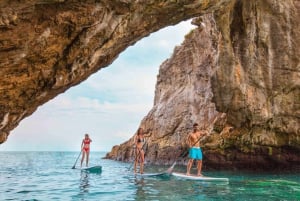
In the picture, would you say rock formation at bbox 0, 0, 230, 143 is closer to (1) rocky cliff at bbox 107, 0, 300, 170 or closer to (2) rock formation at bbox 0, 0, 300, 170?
(2) rock formation at bbox 0, 0, 300, 170

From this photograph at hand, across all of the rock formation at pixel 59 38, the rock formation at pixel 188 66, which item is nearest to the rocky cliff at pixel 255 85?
the rock formation at pixel 188 66

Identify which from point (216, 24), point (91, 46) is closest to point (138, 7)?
point (91, 46)

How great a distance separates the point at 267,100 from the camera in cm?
2655

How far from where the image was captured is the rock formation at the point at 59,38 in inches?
407

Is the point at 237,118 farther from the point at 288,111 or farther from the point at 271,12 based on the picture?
the point at 271,12

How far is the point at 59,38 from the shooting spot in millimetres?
11758

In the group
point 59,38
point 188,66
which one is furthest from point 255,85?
point 59,38

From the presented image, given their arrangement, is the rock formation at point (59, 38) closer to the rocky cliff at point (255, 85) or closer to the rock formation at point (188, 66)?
the rock formation at point (188, 66)

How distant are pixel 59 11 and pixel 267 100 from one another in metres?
19.3

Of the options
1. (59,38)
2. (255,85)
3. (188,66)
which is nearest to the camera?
(59,38)

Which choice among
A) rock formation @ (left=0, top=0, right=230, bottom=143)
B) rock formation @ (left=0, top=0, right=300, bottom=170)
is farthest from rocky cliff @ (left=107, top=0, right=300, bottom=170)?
rock formation @ (left=0, top=0, right=230, bottom=143)

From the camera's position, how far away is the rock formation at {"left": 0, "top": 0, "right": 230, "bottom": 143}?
10.3m

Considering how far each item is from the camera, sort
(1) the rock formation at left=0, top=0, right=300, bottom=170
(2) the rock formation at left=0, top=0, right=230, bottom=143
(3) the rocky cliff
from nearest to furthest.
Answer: (2) the rock formation at left=0, top=0, right=230, bottom=143, (1) the rock formation at left=0, top=0, right=300, bottom=170, (3) the rocky cliff

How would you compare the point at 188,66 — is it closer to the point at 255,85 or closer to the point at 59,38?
the point at 255,85
